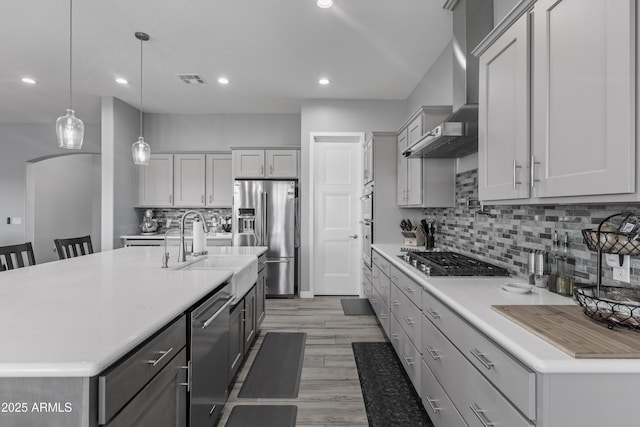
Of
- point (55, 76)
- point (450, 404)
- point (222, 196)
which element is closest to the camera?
point (450, 404)

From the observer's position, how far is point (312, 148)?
4.91 metres

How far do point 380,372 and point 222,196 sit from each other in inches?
157

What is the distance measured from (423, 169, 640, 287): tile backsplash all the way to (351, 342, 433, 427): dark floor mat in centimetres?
112

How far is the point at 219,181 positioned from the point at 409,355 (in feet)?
14.1

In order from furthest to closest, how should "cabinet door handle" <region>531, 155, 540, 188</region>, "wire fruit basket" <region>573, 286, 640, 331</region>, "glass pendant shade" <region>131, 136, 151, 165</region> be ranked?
"glass pendant shade" <region>131, 136, 151, 165</region> < "cabinet door handle" <region>531, 155, 540, 188</region> < "wire fruit basket" <region>573, 286, 640, 331</region>

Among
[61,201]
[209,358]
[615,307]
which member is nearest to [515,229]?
[615,307]

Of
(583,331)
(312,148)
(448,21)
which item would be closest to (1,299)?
(583,331)

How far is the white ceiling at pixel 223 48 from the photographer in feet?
9.16

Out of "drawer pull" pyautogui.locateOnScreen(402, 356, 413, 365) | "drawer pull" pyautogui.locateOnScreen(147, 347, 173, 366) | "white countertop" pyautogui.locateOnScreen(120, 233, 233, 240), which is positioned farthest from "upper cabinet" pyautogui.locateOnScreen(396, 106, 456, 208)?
"white countertop" pyautogui.locateOnScreen(120, 233, 233, 240)

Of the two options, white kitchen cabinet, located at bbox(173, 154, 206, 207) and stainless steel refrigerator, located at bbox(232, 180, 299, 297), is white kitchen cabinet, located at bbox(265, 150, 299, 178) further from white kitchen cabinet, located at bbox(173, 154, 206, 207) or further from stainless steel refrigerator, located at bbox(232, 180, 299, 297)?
white kitchen cabinet, located at bbox(173, 154, 206, 207)

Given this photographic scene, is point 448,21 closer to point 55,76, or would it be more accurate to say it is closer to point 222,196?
point 222,196

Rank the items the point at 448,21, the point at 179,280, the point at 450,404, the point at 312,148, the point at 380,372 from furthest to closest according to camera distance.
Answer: the point at 312,148, the point at 448,21, the point at 380,372, the point at 179,280, the point at 450,404

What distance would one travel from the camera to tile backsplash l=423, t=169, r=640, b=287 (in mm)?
1509

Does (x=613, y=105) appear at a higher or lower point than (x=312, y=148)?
lower
